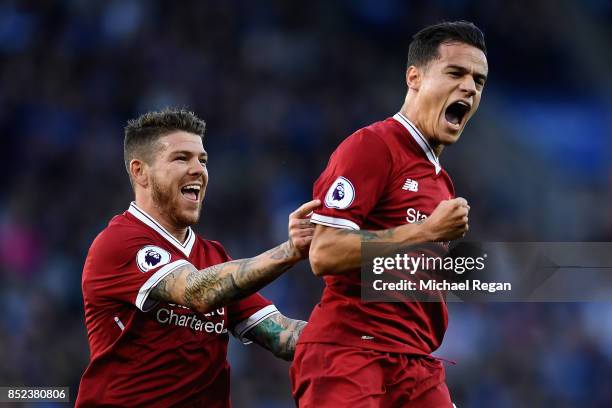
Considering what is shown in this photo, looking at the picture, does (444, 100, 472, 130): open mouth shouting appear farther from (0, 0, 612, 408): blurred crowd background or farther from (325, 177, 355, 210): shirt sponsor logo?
(0, 0, 612, 408): blurred crowd background

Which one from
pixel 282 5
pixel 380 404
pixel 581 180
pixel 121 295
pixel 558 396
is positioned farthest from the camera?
pixel 282 5

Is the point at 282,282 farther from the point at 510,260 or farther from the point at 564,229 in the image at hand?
the point at 510,260

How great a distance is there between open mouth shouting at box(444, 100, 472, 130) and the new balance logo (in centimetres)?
35

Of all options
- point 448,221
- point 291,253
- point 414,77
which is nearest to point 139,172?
point 291,253

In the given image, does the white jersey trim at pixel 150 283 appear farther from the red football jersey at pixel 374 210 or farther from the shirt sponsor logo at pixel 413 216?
the shirt sponsor logo at pixel 413 216

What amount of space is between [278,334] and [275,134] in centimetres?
582

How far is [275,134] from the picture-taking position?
34.9 ft

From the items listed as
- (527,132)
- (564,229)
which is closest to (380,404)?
(564,229)

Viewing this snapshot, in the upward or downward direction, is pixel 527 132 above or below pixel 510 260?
above

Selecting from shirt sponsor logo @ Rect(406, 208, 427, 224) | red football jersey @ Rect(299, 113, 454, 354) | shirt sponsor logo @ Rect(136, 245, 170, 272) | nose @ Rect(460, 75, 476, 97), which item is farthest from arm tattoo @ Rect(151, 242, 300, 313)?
nose @ Rect(460, 75, 476, 97)

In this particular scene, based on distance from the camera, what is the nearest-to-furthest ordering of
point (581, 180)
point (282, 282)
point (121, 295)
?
point (121, 295)
point (282, 282)
point (581, 180)

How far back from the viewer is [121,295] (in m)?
4.65

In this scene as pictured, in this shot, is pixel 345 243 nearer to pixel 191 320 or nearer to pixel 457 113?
pixel 457 113

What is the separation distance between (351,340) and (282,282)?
18.8 feet
